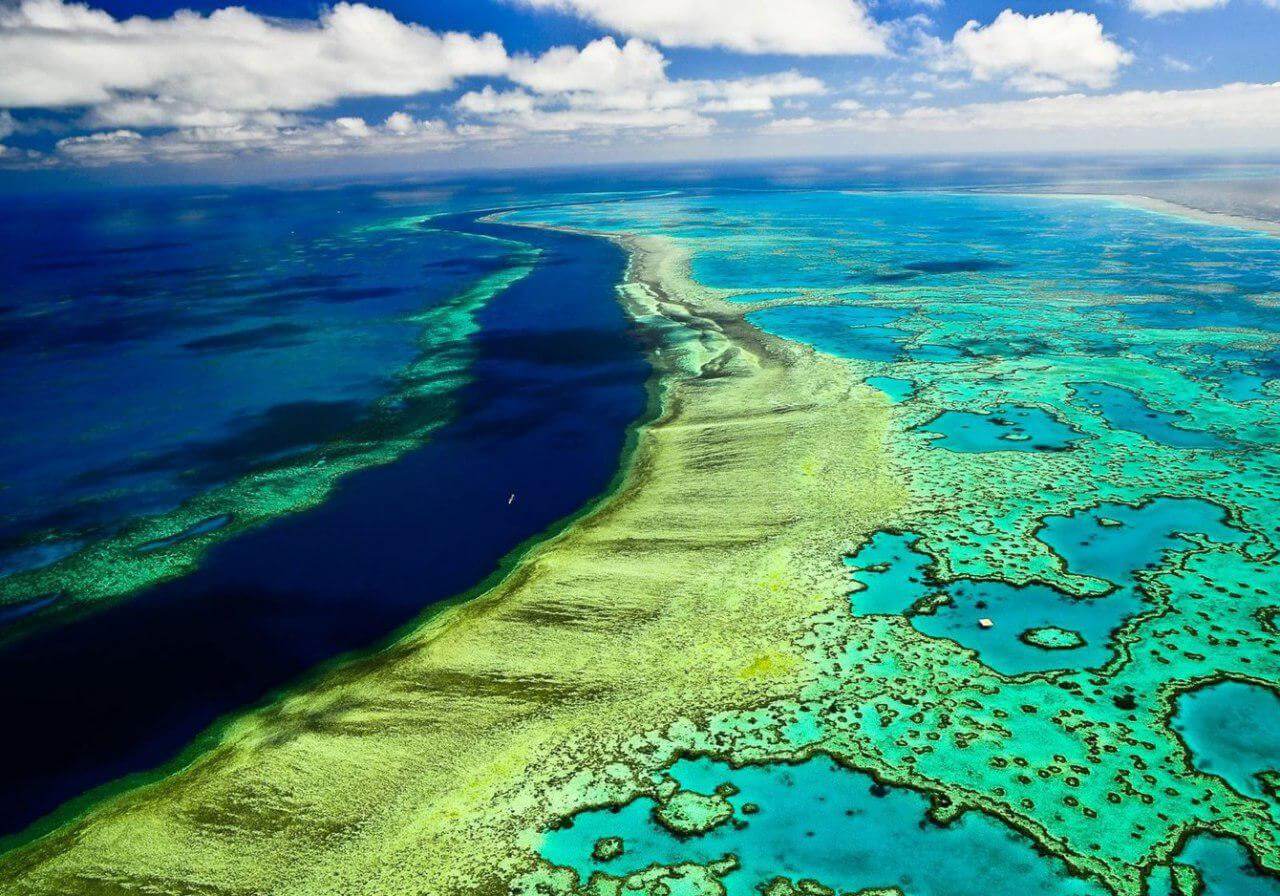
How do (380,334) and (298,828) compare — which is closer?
(298,828)

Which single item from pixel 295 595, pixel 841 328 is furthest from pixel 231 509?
pixel 841 328

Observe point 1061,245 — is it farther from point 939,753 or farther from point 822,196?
point 822,196

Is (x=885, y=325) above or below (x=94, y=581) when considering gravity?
above

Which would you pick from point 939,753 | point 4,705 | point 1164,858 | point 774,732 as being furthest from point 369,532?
point 1164,858

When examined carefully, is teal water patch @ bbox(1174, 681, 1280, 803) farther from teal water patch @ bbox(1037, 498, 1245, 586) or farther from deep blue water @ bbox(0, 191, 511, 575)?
deep blue water @ bbox(0, 191, 511, 575)

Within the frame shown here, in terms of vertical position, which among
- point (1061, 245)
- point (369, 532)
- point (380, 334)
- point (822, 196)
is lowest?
point (369, 532)

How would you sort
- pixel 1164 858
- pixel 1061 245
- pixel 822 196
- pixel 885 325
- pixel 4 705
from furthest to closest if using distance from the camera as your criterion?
pixel 822 196, pixel 1061 245, pixel 885 325, pixel 4 705, pixel 1164 858

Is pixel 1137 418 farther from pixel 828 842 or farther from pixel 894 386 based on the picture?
pixel 828 842

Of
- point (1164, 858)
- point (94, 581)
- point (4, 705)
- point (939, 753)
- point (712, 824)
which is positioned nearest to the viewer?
point (1164, 858)
